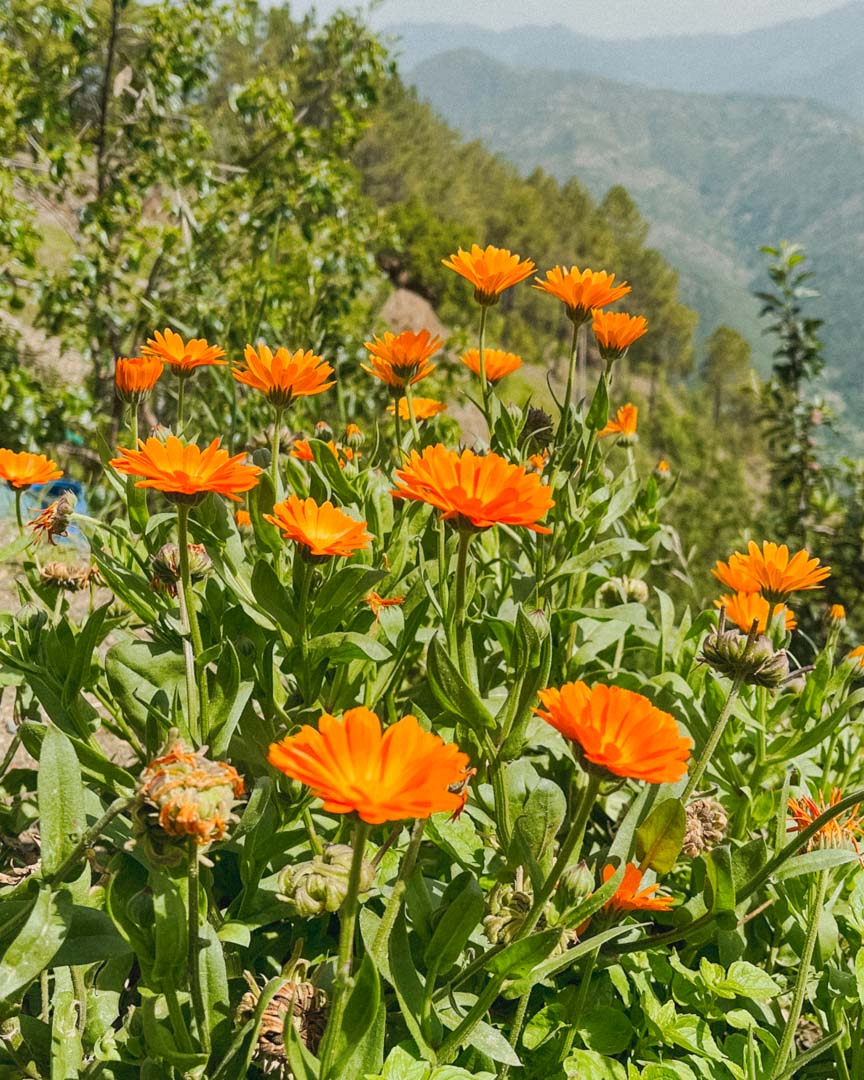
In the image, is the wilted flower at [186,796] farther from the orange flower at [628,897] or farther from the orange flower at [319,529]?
the orange flower at [628,897]

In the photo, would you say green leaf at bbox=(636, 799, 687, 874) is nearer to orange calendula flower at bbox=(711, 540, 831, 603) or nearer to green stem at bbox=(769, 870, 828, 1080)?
green stem at bbox=(769, 870, 828, 1080)

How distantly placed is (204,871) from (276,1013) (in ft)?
0.63

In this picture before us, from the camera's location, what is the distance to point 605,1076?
40.0 inches

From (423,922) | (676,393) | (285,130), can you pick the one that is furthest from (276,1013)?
(676,393)

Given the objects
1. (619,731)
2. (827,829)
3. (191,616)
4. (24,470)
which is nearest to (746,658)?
(827,829)

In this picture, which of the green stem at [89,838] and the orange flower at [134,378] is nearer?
the green stem at [89,838]

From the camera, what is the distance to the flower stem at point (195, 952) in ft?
2.59

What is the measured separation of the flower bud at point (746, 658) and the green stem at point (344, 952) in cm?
59

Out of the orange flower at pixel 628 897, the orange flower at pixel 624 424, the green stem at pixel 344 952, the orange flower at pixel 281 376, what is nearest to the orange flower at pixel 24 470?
the orange flower at pixel 281 376

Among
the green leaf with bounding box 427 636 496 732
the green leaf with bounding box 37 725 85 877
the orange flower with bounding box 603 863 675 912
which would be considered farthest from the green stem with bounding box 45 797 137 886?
the orange flower with bounding box 603 863 675 912

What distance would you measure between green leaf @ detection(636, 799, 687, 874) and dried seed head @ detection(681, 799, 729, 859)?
0.08 meters

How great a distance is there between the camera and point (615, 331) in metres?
1.50

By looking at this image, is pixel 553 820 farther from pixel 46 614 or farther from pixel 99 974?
pixel 46 614

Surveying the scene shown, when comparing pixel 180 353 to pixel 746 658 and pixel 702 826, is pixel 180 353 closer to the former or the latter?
pixel 746 658
